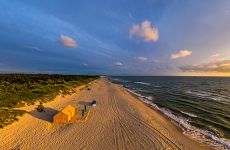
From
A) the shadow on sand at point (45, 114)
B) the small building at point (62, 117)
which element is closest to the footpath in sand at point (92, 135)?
the shadow on sand at point (45, 114)

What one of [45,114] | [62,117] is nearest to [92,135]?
[62,117]

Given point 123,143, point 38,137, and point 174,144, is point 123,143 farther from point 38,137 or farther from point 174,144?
point 38,137

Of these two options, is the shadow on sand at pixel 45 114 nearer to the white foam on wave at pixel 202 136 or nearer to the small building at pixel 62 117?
the small building at pixel 62 117

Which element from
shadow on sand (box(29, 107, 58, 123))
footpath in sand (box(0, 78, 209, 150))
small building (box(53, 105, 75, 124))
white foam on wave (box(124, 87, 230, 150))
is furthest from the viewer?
shadow on sand (box(29, 107, 58, 123))

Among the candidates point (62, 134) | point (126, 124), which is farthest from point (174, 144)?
point (62, 134)

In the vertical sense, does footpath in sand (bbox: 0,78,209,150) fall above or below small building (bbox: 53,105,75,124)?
below

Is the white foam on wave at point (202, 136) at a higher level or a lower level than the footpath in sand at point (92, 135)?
lower

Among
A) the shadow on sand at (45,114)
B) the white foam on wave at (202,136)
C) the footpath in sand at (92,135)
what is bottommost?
the white foam on wave at (202,136)

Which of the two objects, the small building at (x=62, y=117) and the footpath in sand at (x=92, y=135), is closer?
the footpath in sand at (x=92, y=135)

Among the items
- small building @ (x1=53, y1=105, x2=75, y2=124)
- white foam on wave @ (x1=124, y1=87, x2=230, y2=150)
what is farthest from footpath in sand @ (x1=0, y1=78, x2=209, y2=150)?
white foam on wave @ (x1=124, y1=87, x2=230, y2=150)

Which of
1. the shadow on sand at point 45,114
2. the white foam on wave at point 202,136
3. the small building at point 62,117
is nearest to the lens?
the white foam on wave at point 202,136

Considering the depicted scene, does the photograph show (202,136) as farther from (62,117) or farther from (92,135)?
(62,117)

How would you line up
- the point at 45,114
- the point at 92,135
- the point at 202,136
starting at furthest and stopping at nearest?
the point at 45,114
the point at 202,136
the point at 92,135

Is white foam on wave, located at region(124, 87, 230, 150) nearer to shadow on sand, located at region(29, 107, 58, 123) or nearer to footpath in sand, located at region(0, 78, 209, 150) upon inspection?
footpath in sand, located at region(0, 78, 209, 150)
